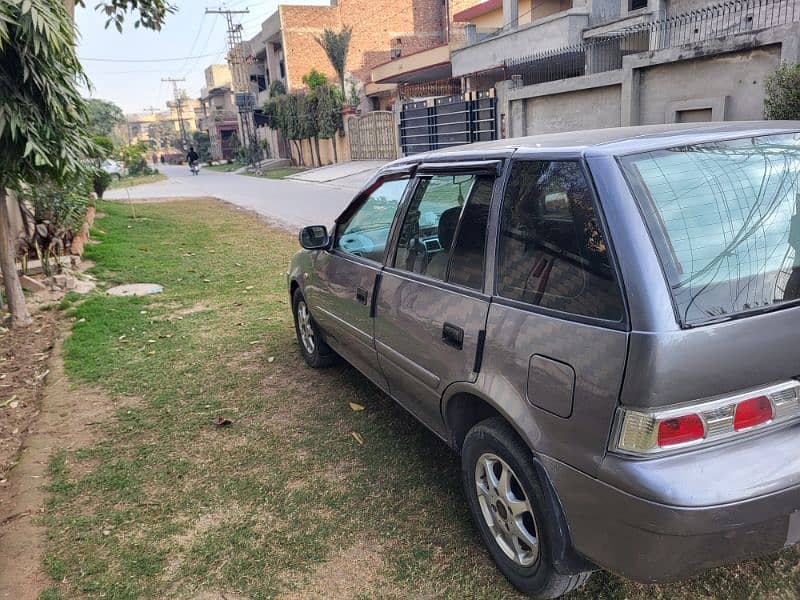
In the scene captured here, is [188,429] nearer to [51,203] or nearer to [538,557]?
[538,557]

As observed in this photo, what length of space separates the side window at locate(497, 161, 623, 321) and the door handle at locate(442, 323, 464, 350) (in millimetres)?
274

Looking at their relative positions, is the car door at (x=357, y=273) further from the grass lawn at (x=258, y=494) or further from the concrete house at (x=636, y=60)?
the concrete house at (x=636, y=60)

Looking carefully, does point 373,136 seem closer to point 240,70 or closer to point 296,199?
point 296,199

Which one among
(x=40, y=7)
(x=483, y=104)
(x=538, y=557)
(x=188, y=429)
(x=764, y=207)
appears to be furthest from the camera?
(x=483, y=104)

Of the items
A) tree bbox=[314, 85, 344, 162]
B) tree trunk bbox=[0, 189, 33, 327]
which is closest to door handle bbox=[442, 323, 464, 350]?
tree trunk bbox=[0, 189, 33, 327]

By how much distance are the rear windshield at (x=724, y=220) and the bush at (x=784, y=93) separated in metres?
7.55

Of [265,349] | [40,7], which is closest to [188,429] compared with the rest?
[265,349]

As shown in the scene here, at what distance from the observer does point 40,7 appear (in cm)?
437

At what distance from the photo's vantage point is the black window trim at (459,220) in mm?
2445

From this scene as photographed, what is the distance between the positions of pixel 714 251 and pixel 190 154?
1777 inches

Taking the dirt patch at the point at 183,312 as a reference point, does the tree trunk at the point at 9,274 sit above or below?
above

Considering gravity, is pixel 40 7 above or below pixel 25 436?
above

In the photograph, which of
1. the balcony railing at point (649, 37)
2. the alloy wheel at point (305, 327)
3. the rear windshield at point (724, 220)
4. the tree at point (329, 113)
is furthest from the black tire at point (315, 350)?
the tree at point (329, 113)

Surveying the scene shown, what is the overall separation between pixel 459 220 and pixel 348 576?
5.35 ft
